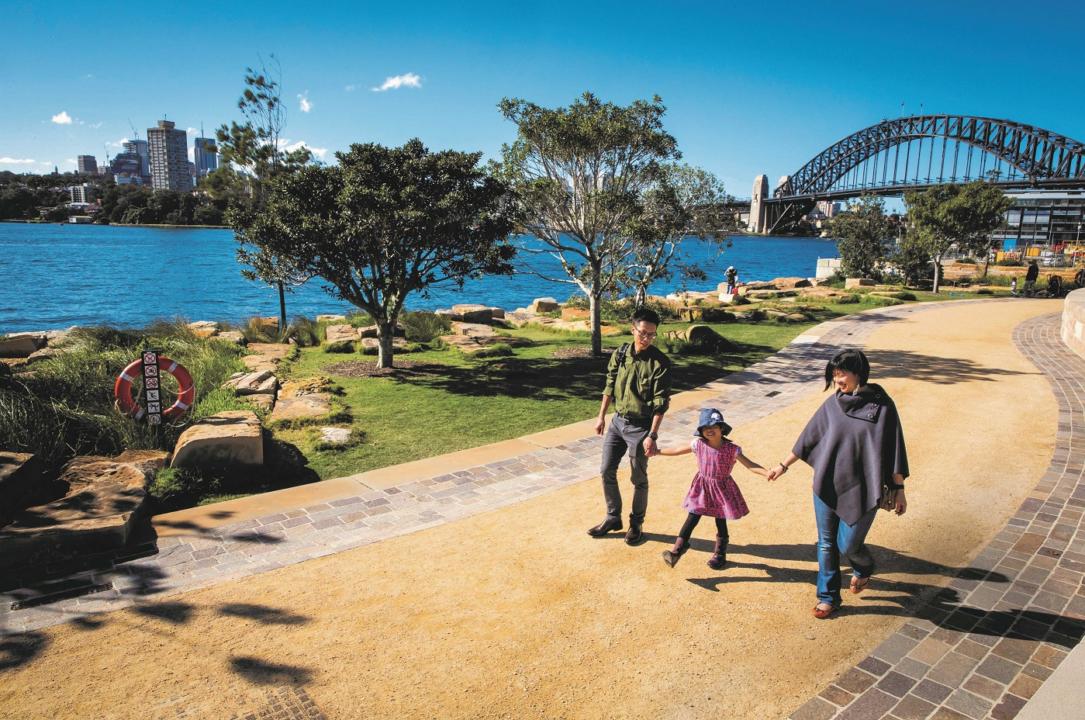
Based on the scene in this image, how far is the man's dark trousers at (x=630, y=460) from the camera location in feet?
19.4

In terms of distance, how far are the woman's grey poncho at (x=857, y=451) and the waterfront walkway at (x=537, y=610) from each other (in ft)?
3.16

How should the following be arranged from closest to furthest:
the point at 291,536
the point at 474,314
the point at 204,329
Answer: the point at 291,536 < the point at 204,329 < the point at 474,314

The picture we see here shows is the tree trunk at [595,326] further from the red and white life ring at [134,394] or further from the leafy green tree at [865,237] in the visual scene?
the leafy green tree at [865,237]

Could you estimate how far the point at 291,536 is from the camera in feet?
20.7

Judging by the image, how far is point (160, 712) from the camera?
394 cm

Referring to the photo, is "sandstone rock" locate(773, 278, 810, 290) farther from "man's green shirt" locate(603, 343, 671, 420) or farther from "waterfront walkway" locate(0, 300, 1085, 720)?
"man's green shirt" locate(603, 343, 671, 420)

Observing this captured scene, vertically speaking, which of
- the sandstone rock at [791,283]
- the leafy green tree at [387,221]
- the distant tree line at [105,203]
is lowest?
the sandstone rock at [791,283]

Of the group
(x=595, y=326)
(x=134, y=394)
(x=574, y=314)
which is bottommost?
(x=574, y=314)

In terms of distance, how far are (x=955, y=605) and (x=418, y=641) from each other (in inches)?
167

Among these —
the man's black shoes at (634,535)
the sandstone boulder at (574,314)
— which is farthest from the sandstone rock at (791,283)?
the man's black shoes at (634,535)

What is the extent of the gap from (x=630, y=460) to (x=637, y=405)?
1.79 ft

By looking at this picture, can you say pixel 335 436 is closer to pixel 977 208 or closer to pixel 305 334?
pixel 305 334

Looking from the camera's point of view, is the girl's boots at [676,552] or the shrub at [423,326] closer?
the girl's boots at [676,552]

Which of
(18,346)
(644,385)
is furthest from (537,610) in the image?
(18,346)
